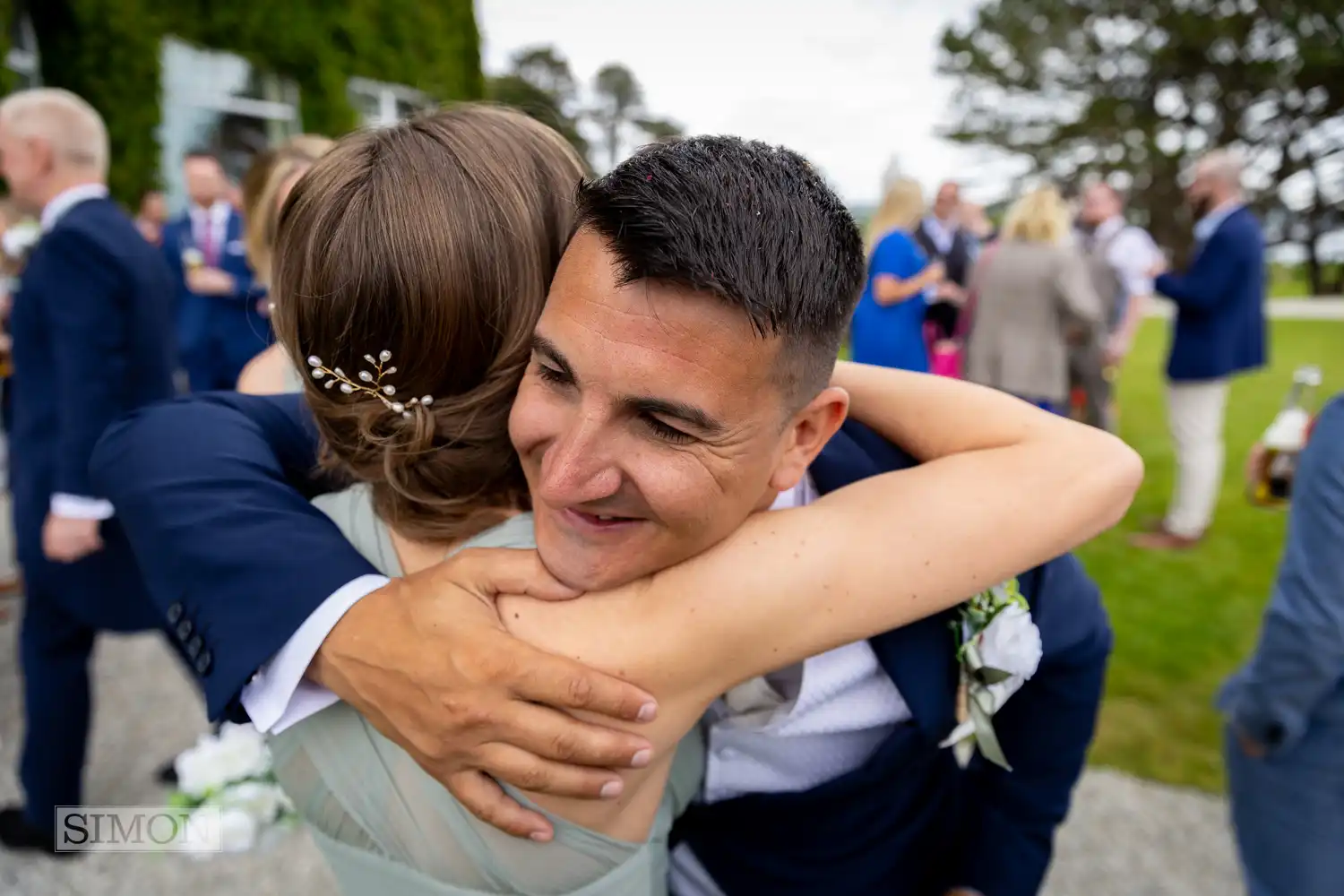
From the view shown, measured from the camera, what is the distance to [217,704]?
117cm

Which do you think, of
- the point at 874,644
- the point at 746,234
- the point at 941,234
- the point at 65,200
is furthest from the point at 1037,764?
the point at 941,234

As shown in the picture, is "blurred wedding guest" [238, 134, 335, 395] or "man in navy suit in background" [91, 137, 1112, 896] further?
"blurred wedding guest" [238, 134, 335, 395]

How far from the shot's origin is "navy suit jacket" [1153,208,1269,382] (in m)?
5.79

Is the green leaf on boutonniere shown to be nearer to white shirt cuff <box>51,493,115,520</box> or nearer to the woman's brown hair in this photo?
the woman's brown hair

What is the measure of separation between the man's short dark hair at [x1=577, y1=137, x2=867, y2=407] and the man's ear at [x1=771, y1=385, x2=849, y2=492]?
1.0 inches

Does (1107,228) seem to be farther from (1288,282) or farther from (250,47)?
(1288,282)

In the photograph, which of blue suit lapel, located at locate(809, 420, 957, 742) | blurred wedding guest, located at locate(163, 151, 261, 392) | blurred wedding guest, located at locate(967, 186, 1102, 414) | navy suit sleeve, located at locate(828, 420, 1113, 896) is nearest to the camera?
blue suit lapel, located at locate(809, 420, 957, 742)

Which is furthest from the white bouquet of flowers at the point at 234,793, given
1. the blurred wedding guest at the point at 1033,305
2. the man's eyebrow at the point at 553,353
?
the blurred wedding guest at the point at 1033,305

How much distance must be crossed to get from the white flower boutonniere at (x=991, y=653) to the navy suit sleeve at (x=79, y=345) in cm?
305

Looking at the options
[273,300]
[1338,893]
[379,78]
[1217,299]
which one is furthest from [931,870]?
[379,78]

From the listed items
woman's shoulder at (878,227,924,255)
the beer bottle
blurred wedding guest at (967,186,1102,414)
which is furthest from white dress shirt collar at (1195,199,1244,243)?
the beer bottle

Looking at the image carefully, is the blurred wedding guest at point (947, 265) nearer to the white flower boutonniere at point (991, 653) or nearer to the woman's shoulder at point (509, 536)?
the white flower boutonniere at point (991, 653)

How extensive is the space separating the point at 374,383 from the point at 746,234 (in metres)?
0.56

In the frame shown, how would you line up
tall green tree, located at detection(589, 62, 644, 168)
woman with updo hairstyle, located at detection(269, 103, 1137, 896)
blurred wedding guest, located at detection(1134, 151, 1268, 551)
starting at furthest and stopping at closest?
blurred wedding guest, located at detection(1134, 151, 1268, 551), tall green tree, located at detection(589, 62, 644, 168), woman with updo hairstyle, located at detection(269, 103, 1137, 896)
